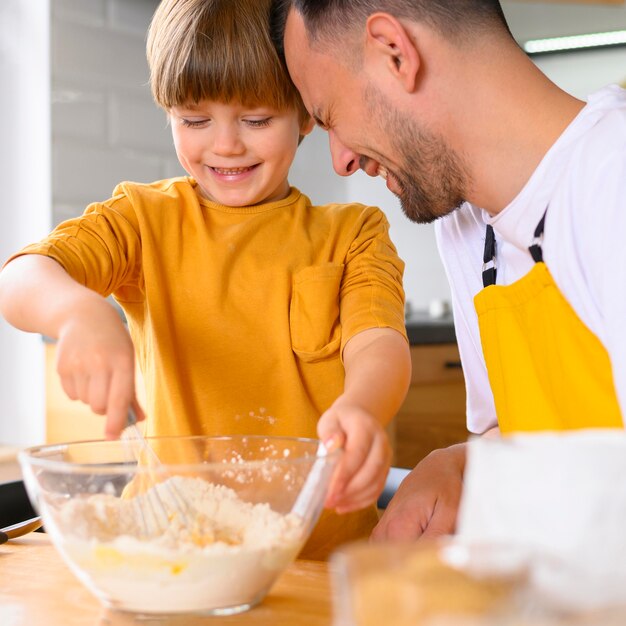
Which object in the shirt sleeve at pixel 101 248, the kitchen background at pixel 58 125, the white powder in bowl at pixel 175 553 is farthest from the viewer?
the kitchen background at pixel 58 125

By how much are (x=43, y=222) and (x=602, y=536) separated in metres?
2.13

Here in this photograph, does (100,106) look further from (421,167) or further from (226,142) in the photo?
(421,167)

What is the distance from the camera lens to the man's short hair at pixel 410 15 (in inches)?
39.4

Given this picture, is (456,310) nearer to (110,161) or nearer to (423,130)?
(423,130)

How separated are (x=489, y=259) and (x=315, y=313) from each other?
0.23 m

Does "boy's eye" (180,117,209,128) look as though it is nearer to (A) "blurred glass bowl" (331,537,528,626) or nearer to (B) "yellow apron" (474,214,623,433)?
(B) "yellow apron" (474,214,623,433)

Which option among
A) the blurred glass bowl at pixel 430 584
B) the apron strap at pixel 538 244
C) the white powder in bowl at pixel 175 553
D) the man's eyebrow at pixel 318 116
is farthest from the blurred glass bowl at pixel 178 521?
the man's eyebrow at pixel 318 116

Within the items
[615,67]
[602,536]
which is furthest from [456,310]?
[615,67]

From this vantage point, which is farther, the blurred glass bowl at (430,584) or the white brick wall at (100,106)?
the white brick wall at (100,106)

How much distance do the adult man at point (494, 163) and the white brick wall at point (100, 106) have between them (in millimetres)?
1350

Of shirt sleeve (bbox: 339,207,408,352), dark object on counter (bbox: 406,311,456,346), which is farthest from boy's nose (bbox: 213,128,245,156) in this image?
dark object on counter (bbox: 406,311,456,346)

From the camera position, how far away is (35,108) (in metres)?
2.34

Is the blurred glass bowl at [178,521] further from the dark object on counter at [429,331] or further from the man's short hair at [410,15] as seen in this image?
the dark object on counter at [429,331]

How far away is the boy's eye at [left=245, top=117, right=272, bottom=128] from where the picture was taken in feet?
3.70
